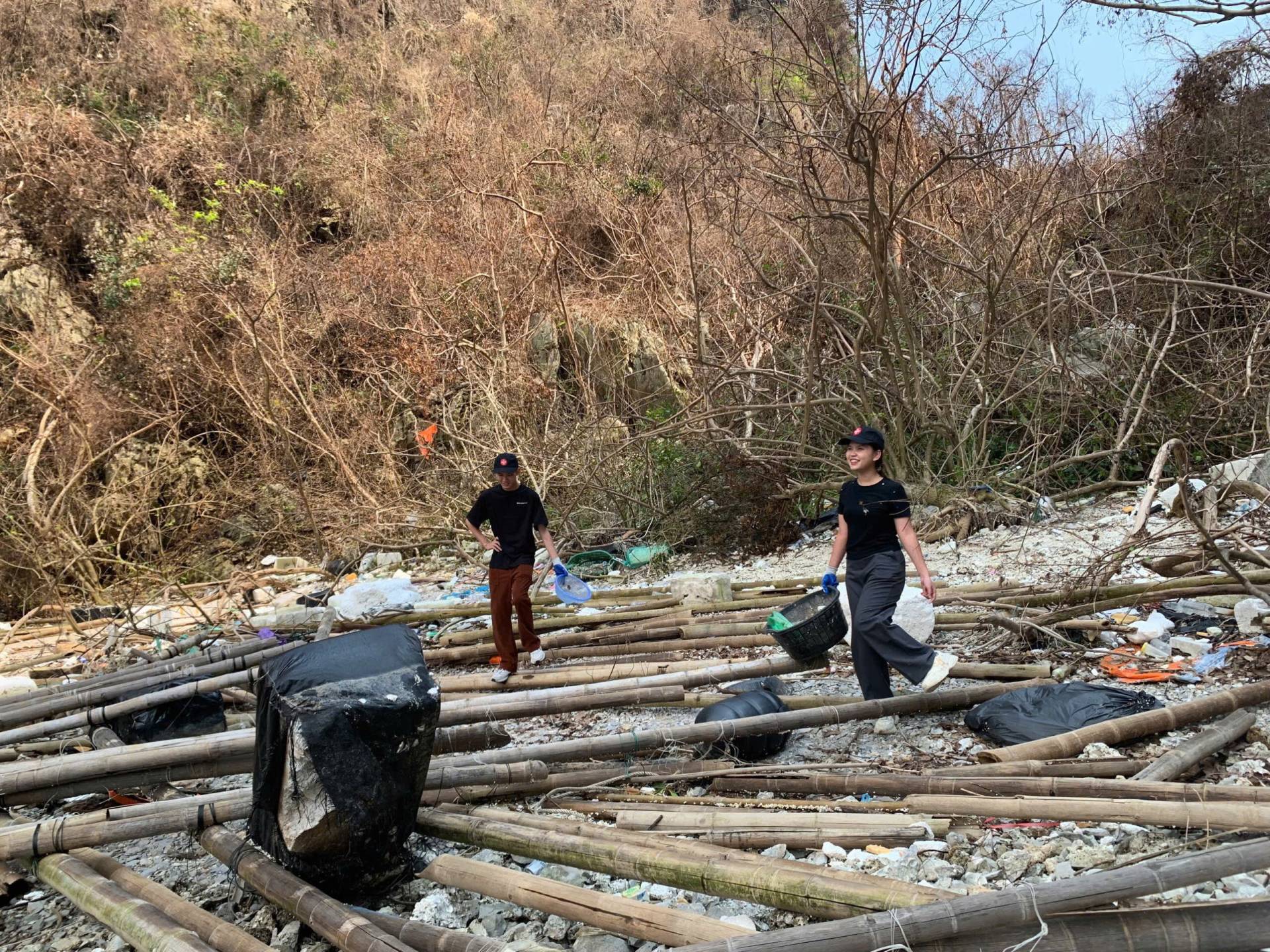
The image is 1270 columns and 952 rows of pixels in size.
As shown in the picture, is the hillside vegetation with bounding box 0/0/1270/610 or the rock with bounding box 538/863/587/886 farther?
the hillside vegetation with bounding box 0/0/1270/610

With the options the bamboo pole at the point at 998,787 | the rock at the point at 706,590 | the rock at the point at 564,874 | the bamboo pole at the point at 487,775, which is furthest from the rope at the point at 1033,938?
the rock at the point at 706,590

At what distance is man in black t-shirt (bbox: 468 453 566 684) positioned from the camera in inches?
233

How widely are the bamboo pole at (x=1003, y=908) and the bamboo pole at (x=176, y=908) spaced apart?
1408 mm

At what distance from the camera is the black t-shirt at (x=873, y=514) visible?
4.53 m

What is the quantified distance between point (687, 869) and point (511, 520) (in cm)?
→ 354

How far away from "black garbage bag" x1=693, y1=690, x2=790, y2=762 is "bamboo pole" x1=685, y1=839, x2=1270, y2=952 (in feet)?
5.98

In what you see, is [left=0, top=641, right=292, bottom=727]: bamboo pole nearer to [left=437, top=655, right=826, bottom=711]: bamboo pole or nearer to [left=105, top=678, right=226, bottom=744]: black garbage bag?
[left=105, top=678, right=226, bottom=744]: black garbage bag

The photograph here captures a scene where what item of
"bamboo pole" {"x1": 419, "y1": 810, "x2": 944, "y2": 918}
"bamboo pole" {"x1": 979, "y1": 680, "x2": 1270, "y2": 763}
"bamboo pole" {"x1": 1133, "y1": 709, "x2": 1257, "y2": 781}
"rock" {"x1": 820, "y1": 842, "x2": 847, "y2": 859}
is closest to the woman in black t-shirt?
"bamboo pole" {"x1": 979, "y1": 680, "x2": 1270, "y2": 763}

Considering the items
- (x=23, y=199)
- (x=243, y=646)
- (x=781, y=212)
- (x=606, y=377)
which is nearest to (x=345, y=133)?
(x=23, y=199)

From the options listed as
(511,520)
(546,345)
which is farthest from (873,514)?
(546,345)

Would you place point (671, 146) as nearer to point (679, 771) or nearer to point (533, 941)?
point (679, 771)

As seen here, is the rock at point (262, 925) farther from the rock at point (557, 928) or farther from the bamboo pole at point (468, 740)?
the bamboo pole at point (468, 740)

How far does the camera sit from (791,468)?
1001cm

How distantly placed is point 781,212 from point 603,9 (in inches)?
608
